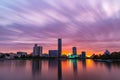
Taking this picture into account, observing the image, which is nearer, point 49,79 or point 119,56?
point 49,79

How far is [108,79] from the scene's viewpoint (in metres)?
29.0

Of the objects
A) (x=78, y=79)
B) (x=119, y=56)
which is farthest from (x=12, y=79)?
A: (x=119, y=56)

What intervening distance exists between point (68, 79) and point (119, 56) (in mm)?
113047

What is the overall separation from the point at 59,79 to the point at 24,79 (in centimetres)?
658

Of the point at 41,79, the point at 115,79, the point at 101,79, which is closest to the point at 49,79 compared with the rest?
the point at 41,79

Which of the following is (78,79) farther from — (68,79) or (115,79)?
(115,79)

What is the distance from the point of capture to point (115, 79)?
29.1 m

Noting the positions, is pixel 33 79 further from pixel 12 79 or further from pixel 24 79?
pixel 12 79

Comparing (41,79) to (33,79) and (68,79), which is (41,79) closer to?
(33,79)

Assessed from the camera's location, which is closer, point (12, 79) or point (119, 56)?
point (12, 79)

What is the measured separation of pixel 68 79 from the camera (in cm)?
2888

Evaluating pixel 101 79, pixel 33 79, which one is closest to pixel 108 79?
pixel 101 79

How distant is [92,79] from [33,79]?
1112 centimetres

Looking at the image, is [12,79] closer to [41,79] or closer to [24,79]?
[24,79]
